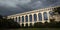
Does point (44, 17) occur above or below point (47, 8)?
below

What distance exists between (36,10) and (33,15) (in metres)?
2.80

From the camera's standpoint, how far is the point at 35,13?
167 ft

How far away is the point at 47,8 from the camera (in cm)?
4700

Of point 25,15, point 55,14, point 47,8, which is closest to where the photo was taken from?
point 55,14

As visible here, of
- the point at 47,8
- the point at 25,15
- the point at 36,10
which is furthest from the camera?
the point at 25,15

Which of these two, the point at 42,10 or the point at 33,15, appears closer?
the point at 42,10

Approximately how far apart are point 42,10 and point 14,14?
13.4m

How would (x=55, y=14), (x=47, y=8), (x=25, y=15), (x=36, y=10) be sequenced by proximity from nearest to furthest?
1. (x=55, y=14)
2. (x=47, y=8)
3. (x=36, y=10)
4. (x=25, y=15)

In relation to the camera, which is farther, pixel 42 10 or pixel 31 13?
pixel 31 13

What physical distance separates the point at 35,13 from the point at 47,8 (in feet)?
19.5

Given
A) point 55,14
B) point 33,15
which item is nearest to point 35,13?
point 33,15

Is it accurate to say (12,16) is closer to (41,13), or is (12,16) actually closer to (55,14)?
(41,13)

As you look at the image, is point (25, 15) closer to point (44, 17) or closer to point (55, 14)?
point (44, 17)

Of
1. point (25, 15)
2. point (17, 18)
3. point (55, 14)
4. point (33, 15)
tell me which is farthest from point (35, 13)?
point (55, 14)
